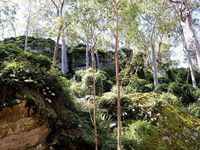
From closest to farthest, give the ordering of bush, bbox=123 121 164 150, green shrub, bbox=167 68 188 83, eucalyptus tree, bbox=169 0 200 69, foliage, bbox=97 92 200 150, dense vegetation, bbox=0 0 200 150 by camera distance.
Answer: dense vegetation, bbox=0 0 200 150, bush, bbox=123 121 164 150, foliage, bbox=97 92 200 150, eucalyptus tree, bbox=169 0 200 69, green shrub, bbox=167 68 188 83

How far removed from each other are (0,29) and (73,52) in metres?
10.8

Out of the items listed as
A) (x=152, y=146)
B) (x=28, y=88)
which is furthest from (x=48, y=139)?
(x=152, y=146)

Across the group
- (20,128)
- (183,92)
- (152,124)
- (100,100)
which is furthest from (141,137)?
(183,92)

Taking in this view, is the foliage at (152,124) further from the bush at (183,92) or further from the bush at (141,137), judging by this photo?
the bush at (183,92)

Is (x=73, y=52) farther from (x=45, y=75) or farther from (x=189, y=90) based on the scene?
(x=45, y=75)

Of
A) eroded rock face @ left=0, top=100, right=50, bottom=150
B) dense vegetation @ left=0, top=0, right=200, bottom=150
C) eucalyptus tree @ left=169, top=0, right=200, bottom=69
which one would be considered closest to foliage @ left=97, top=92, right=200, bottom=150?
dense vegetation @ left=0, top=0, right=200, bottom=150

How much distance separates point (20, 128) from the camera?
2.92m

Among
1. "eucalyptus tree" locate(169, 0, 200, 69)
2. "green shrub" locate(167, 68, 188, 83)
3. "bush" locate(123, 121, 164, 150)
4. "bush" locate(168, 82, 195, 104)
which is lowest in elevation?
"bush" locate(123, 121, 164, 150)

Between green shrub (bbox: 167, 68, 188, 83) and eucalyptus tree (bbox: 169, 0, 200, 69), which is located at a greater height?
eucalyptus tree (bbox: 169, 0, 200, 69)

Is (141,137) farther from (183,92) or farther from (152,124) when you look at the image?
(183,92)

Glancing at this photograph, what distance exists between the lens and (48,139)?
10.9ft

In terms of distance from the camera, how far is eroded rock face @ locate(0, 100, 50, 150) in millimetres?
2781

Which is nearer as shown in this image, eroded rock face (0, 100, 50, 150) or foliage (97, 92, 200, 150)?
eroded rock face (0, 100, 50, 150)

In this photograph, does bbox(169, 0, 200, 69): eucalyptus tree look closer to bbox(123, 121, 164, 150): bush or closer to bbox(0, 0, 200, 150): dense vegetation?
bbox(0, 0, 200, 150): dense vegetation
